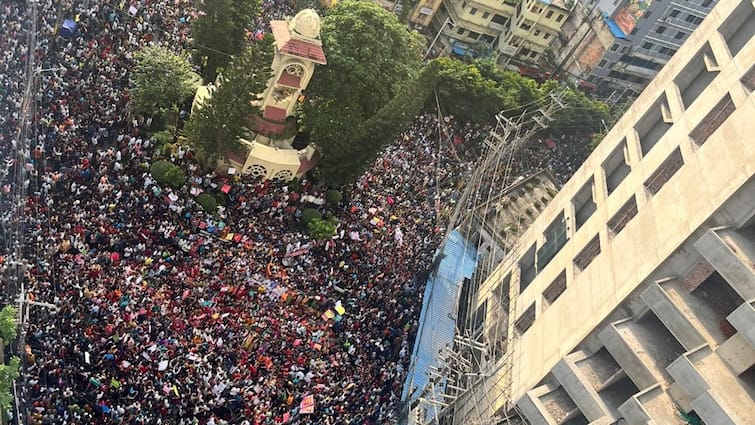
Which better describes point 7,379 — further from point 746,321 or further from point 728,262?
point 728,262

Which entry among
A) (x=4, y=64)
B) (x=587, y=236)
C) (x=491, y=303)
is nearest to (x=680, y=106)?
(x=587, y=236)

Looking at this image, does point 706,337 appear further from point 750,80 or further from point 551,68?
point 551,68

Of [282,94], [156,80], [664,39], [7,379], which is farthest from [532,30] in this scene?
[7,379]

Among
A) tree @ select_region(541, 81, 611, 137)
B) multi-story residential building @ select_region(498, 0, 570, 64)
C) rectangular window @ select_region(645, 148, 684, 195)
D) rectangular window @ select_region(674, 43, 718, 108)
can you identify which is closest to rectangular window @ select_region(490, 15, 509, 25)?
multi-story residential building @ select_region(498, 0, 570, 64)

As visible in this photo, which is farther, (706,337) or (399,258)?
(399,258)

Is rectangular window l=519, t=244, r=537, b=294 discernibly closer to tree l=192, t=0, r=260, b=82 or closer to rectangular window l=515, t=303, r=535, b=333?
rectangular window l=515, t=303, r=535, b=333

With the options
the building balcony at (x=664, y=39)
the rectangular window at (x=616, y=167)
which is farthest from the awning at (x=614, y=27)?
the rectangular window at (x=616, y=167)

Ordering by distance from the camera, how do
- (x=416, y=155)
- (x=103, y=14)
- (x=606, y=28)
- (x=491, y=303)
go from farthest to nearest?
(x=606, y=28), (x=416, y=155), (x=103, y=14), (x=491, y=303)

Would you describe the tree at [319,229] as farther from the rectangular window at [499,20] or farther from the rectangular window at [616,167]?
the rectangular window at [499,20]
